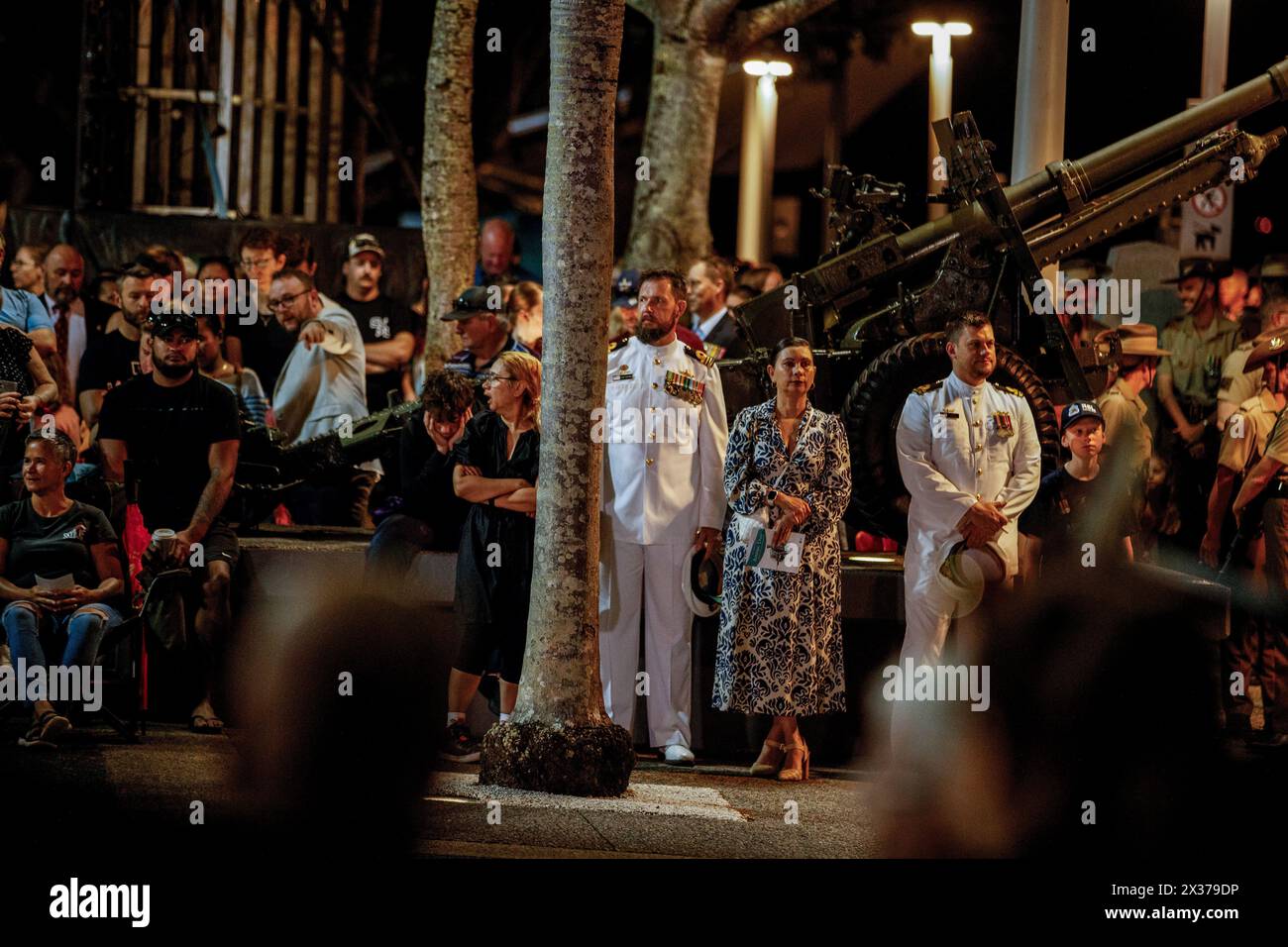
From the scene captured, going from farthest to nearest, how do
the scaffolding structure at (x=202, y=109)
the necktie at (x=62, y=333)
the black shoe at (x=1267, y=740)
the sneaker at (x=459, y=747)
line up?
1. the scaffolding structure at (x=202, y=109)
2. the necktie at (x=62, y=333)
3. the black shoe at (x=1267, y=740)
4. the sneaker at (x=459, y=747)

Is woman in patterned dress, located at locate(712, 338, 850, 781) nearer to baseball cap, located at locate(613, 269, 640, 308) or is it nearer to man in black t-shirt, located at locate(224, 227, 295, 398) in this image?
baseball cap, located at locate(613, 269, 640, 308)

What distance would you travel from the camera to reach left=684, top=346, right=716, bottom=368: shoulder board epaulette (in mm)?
10000

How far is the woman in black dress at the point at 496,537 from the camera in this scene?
31.5ft

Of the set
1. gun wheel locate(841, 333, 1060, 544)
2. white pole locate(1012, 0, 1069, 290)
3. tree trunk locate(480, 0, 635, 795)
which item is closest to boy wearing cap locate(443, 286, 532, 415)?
gun wheel locate(841, 333, 1060, 544)

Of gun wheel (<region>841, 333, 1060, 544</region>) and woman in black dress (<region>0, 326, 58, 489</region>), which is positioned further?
gun wheel (<region>841, 333, 1060, 544</region>)

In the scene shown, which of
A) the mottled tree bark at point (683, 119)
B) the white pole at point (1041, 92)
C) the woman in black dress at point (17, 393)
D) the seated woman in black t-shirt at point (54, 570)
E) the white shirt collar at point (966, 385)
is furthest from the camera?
the mottled tree bark at point (683, 119)

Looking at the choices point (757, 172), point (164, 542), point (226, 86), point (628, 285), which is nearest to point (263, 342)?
point (628, 285)

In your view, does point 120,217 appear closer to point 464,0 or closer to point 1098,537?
point 464,0

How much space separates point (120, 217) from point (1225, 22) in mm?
9724

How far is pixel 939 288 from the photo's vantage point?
11.0 meters

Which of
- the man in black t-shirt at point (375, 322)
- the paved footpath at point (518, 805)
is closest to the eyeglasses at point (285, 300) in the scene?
the man in black t-shirt at point (375, 322)

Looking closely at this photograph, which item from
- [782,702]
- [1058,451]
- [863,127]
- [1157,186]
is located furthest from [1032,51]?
[863,127]

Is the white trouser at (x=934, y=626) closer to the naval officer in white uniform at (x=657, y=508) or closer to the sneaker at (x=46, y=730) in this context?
the naval officer in white uniform at (x=657, y=508)

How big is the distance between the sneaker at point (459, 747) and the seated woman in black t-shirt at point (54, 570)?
1.68 m
